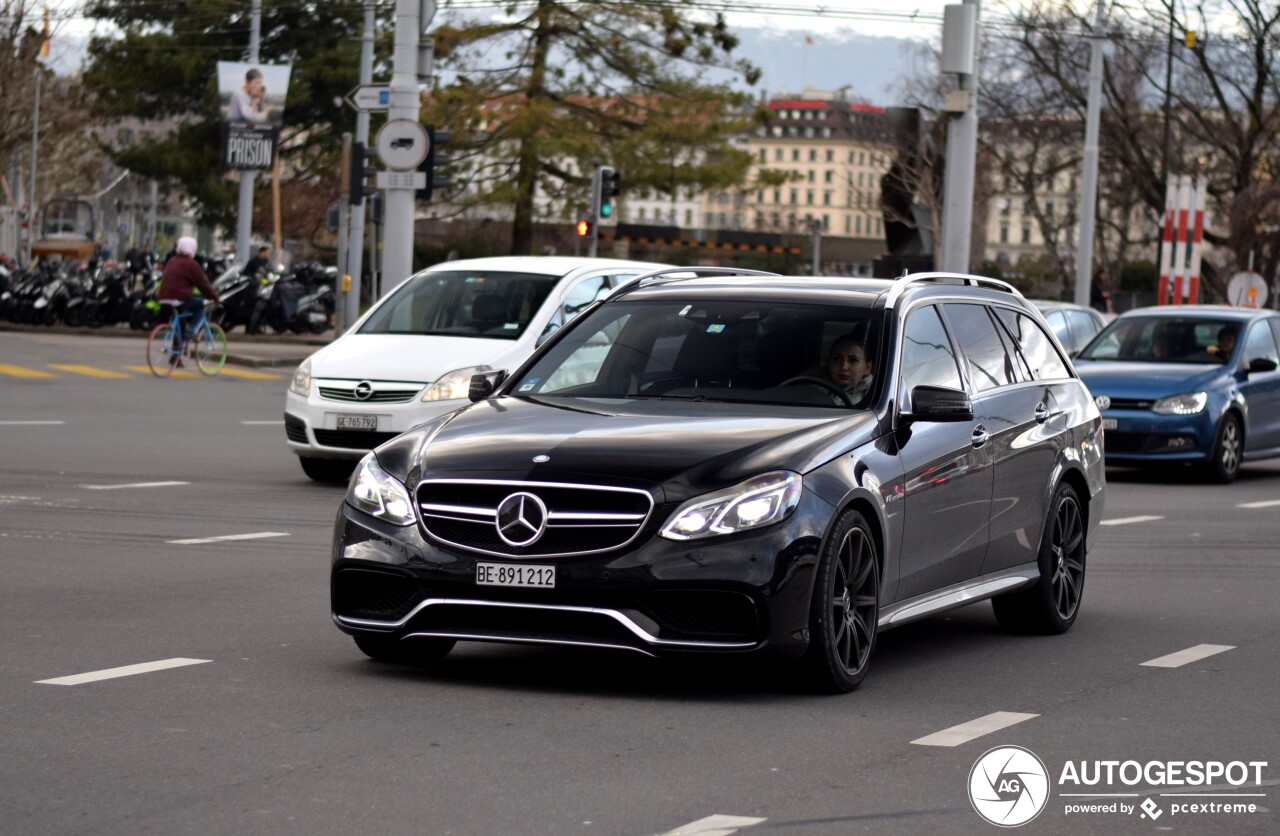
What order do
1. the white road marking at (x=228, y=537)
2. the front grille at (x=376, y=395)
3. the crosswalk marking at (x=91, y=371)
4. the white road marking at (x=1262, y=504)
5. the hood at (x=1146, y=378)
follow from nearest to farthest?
the white road marking at (x=228, y=537) < the front grille at (x=376, y=395) < the white road marking at (x=1262, y=504) < the hood at (x=1146, y=378) < the crosswalk marking at (x=91, y=371)

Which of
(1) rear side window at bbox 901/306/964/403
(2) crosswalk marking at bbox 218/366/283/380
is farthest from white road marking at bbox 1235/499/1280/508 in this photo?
(2) crosswalk marking at bbox 218/366/283/380

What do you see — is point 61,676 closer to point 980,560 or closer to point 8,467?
point 980,560

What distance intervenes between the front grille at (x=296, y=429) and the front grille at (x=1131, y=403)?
24.0ft

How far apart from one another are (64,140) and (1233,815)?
106 metres

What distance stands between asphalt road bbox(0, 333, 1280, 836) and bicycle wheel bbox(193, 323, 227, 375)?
17664 millimetres

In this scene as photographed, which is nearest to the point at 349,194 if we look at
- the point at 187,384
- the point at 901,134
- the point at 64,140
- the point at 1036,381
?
the point at 187,384

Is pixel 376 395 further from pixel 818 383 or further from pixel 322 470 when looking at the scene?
pixel 818 383

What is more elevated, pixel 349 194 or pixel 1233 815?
pixel 349 194

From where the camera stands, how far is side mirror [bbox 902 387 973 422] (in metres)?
8.09

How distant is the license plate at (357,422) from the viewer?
51.4ft

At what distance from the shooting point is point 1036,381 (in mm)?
9844

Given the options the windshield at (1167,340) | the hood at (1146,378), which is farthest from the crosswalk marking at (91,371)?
the hood at (1146,378)

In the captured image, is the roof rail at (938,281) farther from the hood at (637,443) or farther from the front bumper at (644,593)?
the front bumper at (644,593)

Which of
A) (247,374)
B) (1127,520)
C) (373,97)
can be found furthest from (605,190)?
(1127,520)
